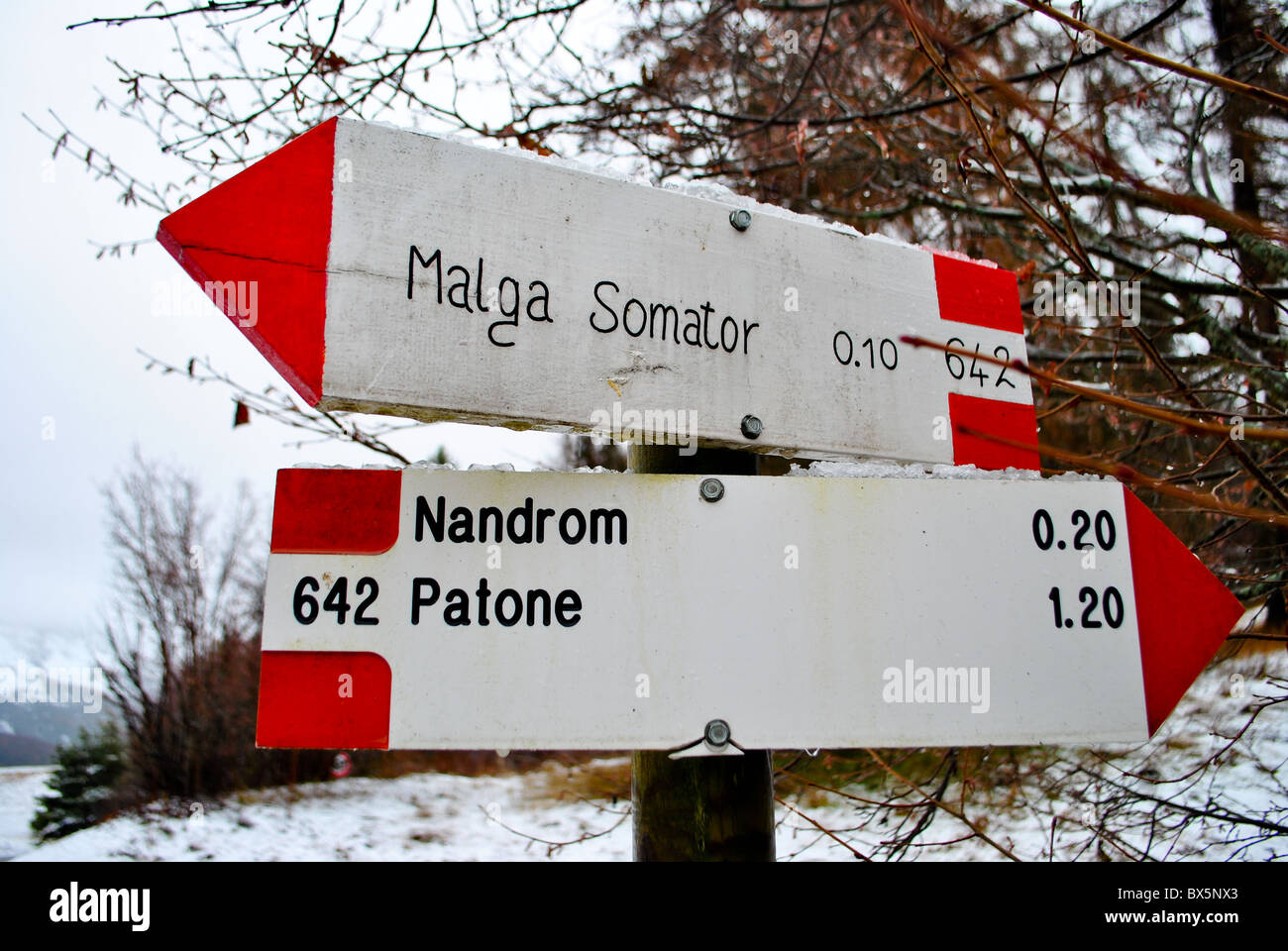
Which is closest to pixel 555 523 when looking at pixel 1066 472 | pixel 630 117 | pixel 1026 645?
pixel 1026 645

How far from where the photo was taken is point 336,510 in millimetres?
1131

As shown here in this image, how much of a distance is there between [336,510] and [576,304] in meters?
0.46

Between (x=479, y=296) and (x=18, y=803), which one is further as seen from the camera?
(x=18, y=803)

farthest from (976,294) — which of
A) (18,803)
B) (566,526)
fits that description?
(18,803)

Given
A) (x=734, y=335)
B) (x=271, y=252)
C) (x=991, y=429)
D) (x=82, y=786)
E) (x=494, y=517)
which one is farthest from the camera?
(x=82, y=786)

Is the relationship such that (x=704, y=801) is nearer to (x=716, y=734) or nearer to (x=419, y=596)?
(x=716, y=734)

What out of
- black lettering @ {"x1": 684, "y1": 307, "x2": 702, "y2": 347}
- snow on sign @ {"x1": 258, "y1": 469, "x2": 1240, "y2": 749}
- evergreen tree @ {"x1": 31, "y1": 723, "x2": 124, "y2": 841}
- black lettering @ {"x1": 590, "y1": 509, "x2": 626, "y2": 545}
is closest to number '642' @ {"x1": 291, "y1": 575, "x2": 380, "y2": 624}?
snow on sign @ {"x1": 258, "y1": 469, "x2": 1240, "y2": 749}

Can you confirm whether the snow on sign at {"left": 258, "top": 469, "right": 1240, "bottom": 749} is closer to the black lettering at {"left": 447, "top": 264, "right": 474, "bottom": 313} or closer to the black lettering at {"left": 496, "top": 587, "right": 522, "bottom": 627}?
the black lettering at {"left": 496, "top": 587, "right": 522, "bottom": 627}

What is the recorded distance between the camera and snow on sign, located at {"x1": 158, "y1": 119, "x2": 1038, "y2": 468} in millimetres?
1056

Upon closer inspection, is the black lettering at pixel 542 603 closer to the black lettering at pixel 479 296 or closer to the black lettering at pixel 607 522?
the black lettering at pixel 607 522

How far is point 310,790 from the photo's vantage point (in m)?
9.77

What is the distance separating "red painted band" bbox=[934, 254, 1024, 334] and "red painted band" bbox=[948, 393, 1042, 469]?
0.52ft

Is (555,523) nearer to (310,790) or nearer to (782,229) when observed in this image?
(782,229)
